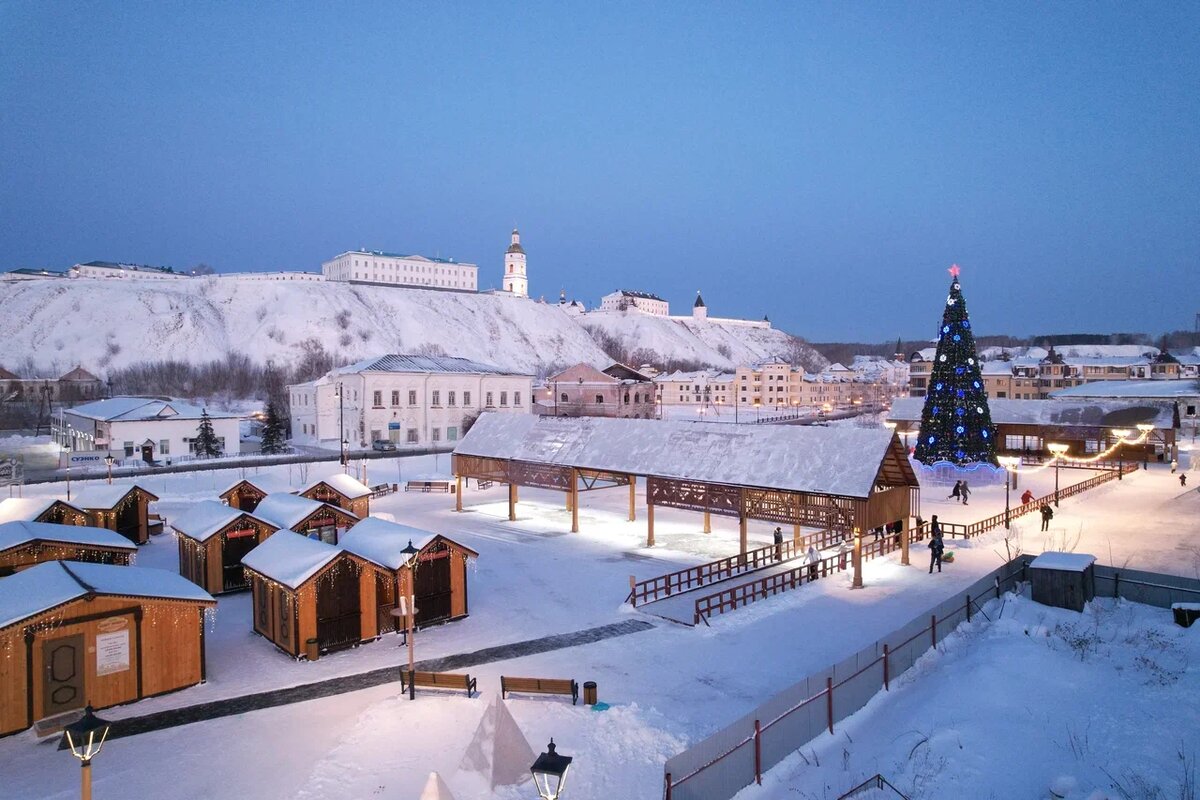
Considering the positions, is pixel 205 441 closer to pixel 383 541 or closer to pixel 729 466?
pixel 383 541

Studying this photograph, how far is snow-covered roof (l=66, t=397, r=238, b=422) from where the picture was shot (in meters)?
49.0

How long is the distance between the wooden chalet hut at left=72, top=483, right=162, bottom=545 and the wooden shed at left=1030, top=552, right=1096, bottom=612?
98.6ft

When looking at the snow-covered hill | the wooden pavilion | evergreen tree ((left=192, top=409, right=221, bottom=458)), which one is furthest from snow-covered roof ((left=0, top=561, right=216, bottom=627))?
the snow-covered hill

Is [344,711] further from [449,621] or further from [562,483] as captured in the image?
[562,483]

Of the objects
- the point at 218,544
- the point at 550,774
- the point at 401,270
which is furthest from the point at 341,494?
the point at 401,270

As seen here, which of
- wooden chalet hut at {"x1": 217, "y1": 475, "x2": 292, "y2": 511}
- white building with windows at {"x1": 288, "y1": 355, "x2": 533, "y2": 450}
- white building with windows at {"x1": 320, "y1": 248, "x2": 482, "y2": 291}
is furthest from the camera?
white building with windows at {"x1": 320, "y1": 248, "x2": 482, "y2": 291}

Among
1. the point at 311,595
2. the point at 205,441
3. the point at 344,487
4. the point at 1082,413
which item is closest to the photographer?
the point at 311,595

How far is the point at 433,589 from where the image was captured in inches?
732

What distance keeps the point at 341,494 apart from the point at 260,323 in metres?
94.1

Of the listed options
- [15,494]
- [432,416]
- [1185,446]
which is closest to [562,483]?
[15,494]

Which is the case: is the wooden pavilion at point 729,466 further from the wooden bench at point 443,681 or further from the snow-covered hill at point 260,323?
the snow-covered hill at point 260,323

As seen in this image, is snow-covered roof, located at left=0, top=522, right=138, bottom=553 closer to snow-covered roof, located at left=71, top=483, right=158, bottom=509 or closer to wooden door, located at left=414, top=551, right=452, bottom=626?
snow-covered roof, located at left=71, top=483, right=158, bottom=509

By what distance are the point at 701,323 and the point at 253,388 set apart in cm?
12958

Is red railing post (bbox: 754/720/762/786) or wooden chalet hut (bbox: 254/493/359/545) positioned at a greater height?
wooden chalet hut (bbox: 254/493/359/545)
